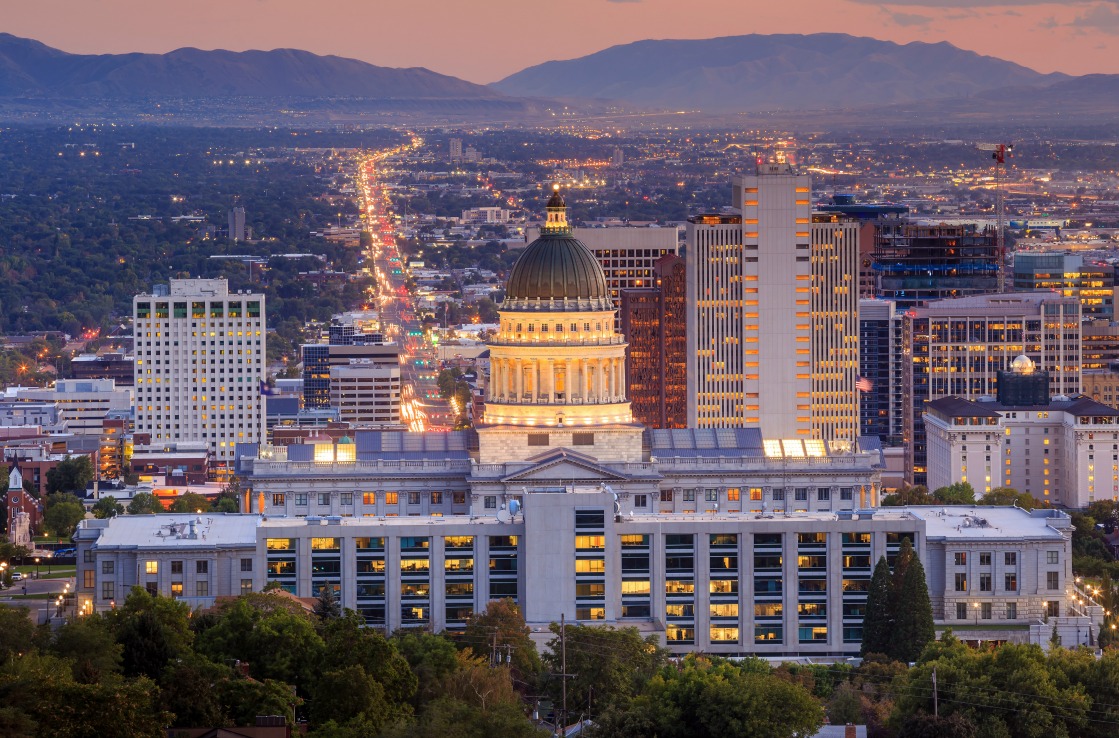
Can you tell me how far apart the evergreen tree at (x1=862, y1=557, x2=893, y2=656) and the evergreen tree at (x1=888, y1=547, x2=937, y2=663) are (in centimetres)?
40

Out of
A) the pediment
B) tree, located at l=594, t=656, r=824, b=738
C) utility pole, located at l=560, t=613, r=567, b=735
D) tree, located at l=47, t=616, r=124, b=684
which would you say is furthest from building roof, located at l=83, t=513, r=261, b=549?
tree, located at l=594, t=656, r=824, b=738

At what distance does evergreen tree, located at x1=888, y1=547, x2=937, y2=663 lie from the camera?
162625 mm

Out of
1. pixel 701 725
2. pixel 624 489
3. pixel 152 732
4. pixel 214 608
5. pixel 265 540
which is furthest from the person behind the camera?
pixel 624 489

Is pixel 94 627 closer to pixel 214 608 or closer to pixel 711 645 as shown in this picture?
pixel 214 608

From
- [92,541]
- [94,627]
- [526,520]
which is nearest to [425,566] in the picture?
[526,520]

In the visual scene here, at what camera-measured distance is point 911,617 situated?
16375 cm

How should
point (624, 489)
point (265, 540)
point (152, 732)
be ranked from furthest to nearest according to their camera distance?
point (624, 489) → point (265, 540) → point (152, 732)

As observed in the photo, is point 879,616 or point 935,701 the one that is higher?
point 935,701

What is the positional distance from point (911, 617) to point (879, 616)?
6.66 feet

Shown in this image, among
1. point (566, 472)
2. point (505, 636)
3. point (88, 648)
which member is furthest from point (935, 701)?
point (566, 472)

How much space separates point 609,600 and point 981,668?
32000 millimetres

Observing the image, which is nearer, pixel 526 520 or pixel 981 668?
pixel 981 668

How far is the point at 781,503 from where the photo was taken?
629ft

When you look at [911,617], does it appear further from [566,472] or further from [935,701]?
[566,472]
